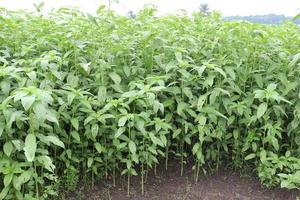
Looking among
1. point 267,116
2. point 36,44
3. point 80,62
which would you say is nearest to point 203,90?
point 267,116

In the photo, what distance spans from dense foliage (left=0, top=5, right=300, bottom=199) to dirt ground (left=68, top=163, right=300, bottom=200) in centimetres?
9

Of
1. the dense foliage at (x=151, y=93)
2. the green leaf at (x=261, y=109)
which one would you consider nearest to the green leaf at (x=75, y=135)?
the dense foliage at (x=151, y=93)

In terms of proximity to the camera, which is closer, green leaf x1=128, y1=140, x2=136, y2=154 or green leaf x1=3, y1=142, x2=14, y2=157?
green leaf x1=3, y1=142, x2=14, y2=157

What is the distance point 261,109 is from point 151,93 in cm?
94

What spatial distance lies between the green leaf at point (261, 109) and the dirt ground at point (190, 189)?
2.38ft

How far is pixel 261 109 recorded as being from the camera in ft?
10.8

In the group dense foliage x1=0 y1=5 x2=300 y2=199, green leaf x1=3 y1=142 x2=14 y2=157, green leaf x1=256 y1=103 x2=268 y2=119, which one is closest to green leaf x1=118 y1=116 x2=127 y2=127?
dense foliage x1=0 y1=5 x2=300 y2=199

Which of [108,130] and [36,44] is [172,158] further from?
[36,44]

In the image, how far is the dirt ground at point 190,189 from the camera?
346cm

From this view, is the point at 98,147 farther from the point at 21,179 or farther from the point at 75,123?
the point at 21,179

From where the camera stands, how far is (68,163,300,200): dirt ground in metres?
3.46

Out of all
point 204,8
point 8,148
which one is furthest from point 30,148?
point 204,8

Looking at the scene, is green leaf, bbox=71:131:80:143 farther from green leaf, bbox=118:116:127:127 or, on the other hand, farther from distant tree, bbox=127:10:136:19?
distant tree, bbox=127:10:136:19

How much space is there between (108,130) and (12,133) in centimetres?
75
